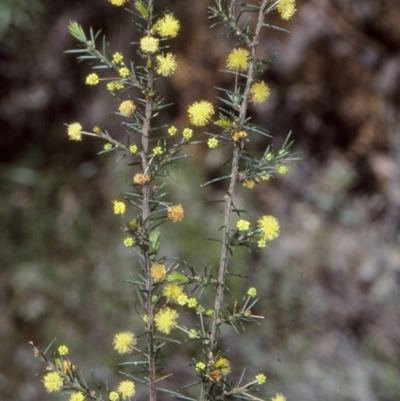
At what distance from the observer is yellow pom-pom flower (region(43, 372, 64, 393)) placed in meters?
1.17

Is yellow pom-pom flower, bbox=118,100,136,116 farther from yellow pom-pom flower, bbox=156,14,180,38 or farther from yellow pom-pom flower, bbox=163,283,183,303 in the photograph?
yellow pom-pom flower, bbox=163,283,183,303

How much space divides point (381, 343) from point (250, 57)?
95.4 inches

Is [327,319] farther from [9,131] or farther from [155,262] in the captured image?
[9,131]

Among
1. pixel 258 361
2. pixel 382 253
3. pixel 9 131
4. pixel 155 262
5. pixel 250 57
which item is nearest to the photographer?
pixel 250 57

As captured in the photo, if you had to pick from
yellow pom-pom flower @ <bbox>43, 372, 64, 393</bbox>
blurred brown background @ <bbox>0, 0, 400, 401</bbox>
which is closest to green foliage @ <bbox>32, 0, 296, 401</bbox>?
yellow pom-pom flower @ <bbox>43, 372, 64, 393</bbox>

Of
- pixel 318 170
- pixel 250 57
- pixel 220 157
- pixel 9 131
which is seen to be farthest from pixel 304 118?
pixel 250 57

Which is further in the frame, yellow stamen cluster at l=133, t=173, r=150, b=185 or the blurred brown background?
the blurred brown background

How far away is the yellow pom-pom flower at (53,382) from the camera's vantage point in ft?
3.83

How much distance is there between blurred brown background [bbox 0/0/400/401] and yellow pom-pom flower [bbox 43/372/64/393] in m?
1.90

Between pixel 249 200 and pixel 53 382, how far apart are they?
238 centimetres

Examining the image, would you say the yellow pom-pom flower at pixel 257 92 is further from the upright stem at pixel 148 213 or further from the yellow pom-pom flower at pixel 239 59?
the upright stem at pixel 148 213

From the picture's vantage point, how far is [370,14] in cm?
318

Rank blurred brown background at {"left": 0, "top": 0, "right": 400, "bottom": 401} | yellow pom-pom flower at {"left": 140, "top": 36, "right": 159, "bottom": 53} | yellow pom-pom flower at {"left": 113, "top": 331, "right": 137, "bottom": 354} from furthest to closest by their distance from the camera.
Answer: blurred brown background at {"left": 0, "top": 0, "right": 400, "bottom": 401} → yellow pom-pom flower at {"left": 113, "top": 331, "right": 137, "bottom": 354} → yellow pom-pom flower at {"left": 140, "top": 36, "right": 159, "bottom": 53}

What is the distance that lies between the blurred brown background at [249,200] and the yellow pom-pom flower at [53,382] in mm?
1902
